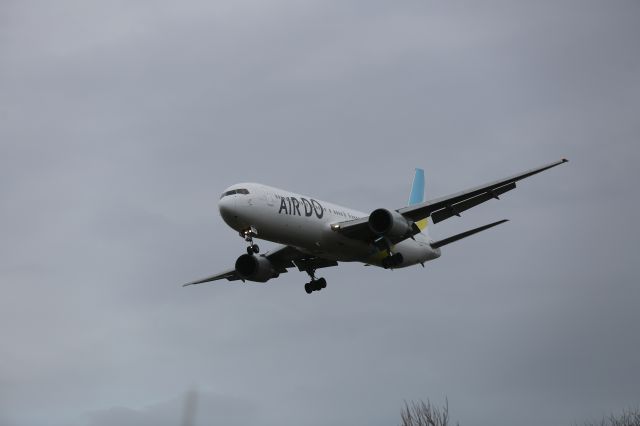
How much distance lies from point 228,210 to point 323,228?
521 centimetres

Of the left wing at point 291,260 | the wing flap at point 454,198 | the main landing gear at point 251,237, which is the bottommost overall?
the main landing gear at point 251,237

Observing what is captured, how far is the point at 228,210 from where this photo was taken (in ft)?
131

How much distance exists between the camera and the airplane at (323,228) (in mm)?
40469

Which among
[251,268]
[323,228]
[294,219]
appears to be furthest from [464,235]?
[251,268]

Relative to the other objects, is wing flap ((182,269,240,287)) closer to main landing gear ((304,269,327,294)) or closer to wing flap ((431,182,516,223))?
main landing gear ((304,269,327,294))

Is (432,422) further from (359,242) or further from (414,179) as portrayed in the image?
(414,179)

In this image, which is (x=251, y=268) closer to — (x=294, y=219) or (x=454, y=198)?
(x=294, y=219)

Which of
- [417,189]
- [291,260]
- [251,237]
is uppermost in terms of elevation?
[417,189]

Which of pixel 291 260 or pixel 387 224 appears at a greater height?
pixel 291 260

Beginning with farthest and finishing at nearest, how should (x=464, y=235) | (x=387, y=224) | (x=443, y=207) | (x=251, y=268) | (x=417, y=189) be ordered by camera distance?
(x=417, y=189), (x=251, y=268), (x=464, y=235), (x=443, y=207), (x=387, y=224)


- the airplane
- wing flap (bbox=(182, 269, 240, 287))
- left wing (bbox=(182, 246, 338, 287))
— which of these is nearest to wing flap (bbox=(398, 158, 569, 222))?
the airplane

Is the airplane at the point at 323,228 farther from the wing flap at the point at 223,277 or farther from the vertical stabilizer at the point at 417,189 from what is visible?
the vertical stabilizer at the point at 417,189

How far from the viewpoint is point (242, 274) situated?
4712cm

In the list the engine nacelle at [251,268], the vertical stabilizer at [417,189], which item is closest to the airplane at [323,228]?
the engine nacelle at [251,268]
